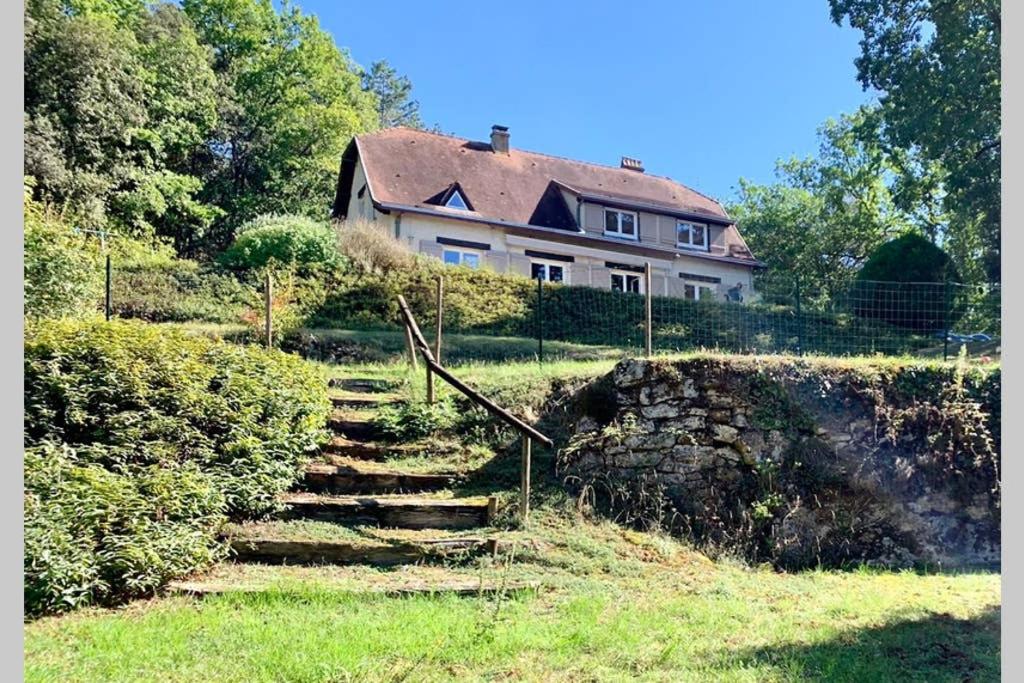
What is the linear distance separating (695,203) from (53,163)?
885 inches

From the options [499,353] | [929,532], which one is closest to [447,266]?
[499,353]

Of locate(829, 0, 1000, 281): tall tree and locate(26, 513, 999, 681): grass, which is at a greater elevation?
locate(829, 0, 1000, 281): tall tree

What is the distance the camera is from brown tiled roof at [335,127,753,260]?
25347 mm

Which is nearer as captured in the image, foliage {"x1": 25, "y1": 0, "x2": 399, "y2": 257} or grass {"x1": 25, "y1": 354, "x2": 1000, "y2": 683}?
grass {"x1": 25, "y1": 354, "x2": 1000, "y2": 683}

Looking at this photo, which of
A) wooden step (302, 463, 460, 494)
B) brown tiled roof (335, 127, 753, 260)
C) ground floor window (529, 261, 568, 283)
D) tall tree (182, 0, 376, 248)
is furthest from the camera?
tall tree (182, 0, 376, 248)

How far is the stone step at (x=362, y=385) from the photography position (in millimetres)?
9430

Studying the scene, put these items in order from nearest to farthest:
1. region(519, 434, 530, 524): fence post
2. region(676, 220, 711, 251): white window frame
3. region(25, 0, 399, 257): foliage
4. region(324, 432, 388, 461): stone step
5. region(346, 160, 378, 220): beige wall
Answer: region(519, 434, 530, 524): fence post < region(324, 432, 388, 461): stone step < region(25, 0, 399, 257): foliage < region(346, 160, 378, 220): beige wall < region(676, 220, 711, 251): white window frame

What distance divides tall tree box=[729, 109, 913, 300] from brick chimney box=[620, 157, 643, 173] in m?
7.00

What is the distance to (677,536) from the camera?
7090 mm

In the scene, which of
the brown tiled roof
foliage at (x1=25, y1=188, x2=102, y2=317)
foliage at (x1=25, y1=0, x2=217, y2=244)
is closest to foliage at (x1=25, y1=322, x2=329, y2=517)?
foliage at (x1=25, y1=188, x2=102, y2=317)

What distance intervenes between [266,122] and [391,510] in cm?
2787

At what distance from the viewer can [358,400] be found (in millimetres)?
8727

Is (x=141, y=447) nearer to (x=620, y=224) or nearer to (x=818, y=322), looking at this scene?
(x=818, y=322)

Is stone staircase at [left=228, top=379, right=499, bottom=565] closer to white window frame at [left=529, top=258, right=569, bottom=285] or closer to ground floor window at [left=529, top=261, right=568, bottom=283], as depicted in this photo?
white window frame at [left=529, top=258, right=569, bottom=285]
